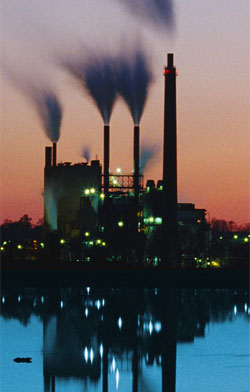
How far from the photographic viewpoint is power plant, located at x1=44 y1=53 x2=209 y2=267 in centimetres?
5559

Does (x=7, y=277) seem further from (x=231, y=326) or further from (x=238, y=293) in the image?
(x=231, y=326)

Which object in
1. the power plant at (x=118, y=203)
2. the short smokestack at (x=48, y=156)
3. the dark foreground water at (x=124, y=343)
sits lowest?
the dark foreground water at (x=124, y=343)

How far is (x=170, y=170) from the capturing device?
55031 mm

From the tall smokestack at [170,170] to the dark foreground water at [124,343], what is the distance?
1689 cm

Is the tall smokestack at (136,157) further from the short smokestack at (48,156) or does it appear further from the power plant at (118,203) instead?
the short smokestack at (48,156)

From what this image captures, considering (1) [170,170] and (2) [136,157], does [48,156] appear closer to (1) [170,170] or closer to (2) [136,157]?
(2) [136,157]

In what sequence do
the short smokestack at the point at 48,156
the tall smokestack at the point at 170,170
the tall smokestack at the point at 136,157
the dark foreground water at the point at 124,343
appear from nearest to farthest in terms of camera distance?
1. the dark foreground water at the point at 124,343
2. the tall smokestack at the point at 170,170
3. the tall smokestack at the point at 136,157
4. the short smokestack at the point at 48,156

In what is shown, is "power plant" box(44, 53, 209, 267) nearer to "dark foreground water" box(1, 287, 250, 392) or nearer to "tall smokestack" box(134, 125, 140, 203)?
"tall smokestack" box(134, 125, 140, 203)

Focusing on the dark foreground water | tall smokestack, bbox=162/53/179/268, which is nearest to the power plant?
tall smokestack, bbox=162/53/179/268

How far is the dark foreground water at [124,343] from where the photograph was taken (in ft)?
55.8

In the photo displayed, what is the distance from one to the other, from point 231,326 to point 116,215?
39729 millimetres

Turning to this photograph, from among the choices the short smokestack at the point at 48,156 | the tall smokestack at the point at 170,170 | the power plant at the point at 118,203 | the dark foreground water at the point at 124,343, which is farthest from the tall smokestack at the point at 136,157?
the dark foreground water at the point at 124,343

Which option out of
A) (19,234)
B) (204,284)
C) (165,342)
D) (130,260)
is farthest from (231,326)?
(19,234)

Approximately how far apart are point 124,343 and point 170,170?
33106mm
